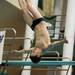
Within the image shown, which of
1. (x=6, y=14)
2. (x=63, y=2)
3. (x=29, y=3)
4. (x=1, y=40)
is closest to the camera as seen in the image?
(x=29, y=3)

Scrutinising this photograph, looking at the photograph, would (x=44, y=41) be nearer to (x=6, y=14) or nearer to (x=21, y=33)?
(x=6, y=14)

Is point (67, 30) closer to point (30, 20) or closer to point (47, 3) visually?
point (47, 3)

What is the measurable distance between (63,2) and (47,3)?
564mm

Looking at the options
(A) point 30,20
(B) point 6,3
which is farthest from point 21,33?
(A) point 30,20

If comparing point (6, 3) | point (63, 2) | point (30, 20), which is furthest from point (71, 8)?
point (30, 20)

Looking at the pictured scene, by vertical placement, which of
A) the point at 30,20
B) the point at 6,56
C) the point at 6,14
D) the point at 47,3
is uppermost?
the point at 47,3

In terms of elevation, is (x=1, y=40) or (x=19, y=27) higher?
(x=19, y=27)

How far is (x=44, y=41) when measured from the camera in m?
0.44

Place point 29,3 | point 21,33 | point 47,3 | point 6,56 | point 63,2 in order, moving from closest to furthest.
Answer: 1. point 29,3
2. point 6,56
3. point 21,33
4. point 47,3
5. point 63,2

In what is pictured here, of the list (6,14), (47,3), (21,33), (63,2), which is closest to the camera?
(6,14)

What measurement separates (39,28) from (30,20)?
2 cm

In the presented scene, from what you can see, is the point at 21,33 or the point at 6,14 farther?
the point at 21,33

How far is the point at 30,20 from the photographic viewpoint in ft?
1.45

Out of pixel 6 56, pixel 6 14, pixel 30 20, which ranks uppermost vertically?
pixel 6 14
